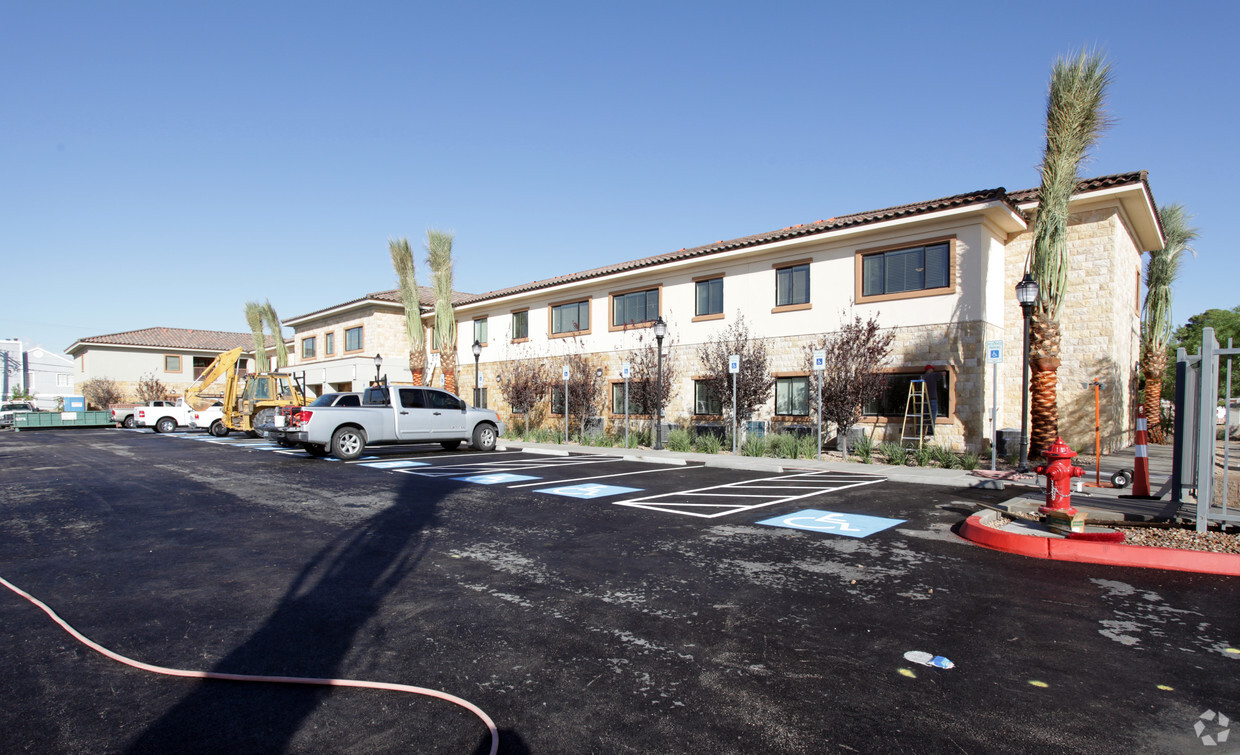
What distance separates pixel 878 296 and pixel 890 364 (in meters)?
1.89

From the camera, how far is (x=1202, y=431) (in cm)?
612

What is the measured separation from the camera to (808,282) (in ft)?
63.9

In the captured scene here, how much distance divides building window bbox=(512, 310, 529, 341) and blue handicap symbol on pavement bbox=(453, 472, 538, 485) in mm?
15684

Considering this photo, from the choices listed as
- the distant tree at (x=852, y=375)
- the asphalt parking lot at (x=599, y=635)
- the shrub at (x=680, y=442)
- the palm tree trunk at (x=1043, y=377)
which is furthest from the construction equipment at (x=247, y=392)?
the palm tree trunk at (x=1043, y=377)

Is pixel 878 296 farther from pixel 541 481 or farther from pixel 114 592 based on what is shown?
pixel 114 592

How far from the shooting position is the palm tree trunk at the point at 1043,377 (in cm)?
1512

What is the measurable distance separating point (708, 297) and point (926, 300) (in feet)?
23.0

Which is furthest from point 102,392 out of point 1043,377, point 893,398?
point 1043,377

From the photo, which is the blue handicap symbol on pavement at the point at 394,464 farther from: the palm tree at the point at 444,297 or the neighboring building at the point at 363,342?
the neighboring building at the point at 363,342

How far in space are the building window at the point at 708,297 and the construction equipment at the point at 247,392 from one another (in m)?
14.8

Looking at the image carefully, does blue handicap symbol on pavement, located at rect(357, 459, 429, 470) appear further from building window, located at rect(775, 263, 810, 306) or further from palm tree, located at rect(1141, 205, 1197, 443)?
palm tree, located at rect(1141, 205, 1197, 443)

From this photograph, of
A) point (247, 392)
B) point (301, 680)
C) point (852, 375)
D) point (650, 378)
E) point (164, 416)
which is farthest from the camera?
point (164, 416)

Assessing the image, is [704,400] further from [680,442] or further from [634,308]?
[634,308]

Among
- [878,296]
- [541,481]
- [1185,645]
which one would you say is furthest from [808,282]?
[1185,645]
